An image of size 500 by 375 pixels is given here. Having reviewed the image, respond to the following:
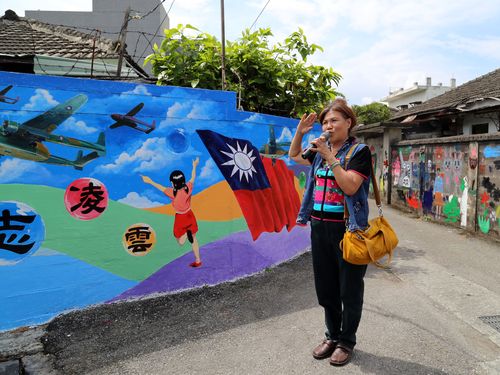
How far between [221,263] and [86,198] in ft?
5.42

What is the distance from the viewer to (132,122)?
12.3 feet

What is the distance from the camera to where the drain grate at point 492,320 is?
347 centimetres

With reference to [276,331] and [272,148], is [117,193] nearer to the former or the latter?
[276,331]

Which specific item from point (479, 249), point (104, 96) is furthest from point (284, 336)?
point (479, 249)

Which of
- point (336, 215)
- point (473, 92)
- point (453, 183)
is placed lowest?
point (453, 183)

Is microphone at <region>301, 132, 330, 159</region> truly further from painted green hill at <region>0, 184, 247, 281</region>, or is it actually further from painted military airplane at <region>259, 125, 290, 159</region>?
painted military airplane at <region>259, 125, 290, 159</region>

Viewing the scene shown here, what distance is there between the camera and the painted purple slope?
4.00m

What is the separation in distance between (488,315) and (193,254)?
297 cm

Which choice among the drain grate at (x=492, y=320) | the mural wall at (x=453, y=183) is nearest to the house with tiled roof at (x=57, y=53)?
the drain grate at (x=492, y=320)

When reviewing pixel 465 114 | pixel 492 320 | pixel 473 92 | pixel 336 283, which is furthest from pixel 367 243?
pixel 473 92

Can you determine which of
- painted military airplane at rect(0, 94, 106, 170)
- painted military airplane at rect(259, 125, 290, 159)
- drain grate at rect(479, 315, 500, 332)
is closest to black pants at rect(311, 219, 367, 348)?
drain grate at rect(479, 315, 500, 332)

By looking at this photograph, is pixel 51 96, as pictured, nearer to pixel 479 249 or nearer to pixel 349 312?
pixel 349 312

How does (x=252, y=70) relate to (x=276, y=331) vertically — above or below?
above

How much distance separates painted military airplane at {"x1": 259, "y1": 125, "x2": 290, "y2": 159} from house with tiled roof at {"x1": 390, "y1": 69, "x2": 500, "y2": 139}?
7.71 metres
